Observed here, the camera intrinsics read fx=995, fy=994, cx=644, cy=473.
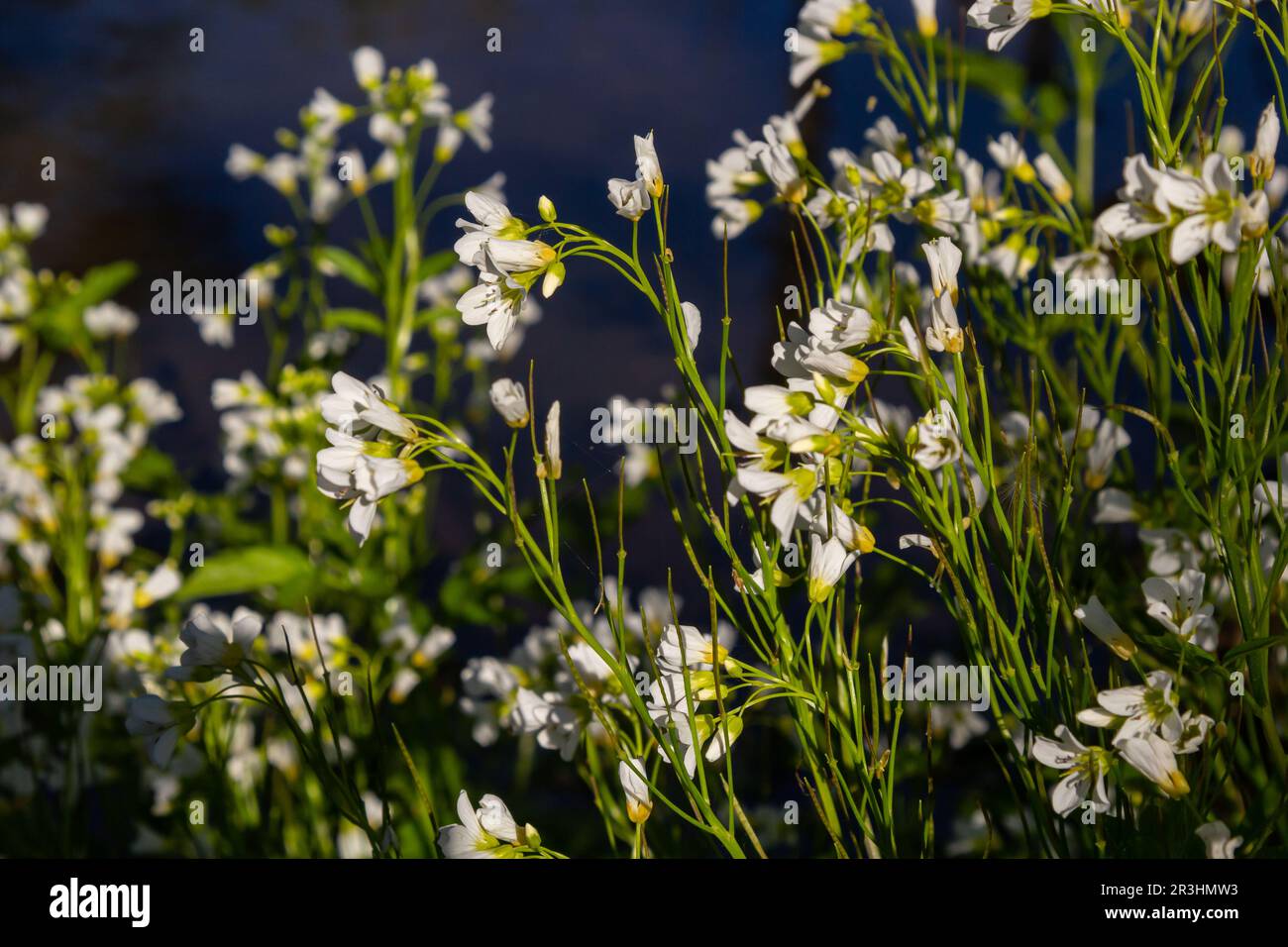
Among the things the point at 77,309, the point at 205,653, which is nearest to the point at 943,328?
the point at 205,653

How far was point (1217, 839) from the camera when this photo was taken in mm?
521

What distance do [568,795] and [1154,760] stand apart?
1.02 metres

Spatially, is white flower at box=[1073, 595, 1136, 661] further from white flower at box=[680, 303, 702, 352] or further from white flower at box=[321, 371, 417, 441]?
white flower at box=[321, 371, 417, 441]

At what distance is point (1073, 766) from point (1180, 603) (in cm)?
11

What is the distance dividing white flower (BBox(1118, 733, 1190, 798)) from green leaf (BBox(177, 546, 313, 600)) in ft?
2.31

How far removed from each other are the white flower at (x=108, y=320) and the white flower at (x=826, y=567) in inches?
49.3

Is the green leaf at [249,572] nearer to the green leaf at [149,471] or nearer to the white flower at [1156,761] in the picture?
the green leaf at [149,471]

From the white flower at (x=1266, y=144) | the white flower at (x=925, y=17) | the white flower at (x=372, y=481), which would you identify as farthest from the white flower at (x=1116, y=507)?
the white flower at (x=372, y=481)

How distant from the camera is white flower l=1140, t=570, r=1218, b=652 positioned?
1.73 feet

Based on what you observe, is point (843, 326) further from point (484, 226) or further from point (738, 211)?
point (738, 211)
